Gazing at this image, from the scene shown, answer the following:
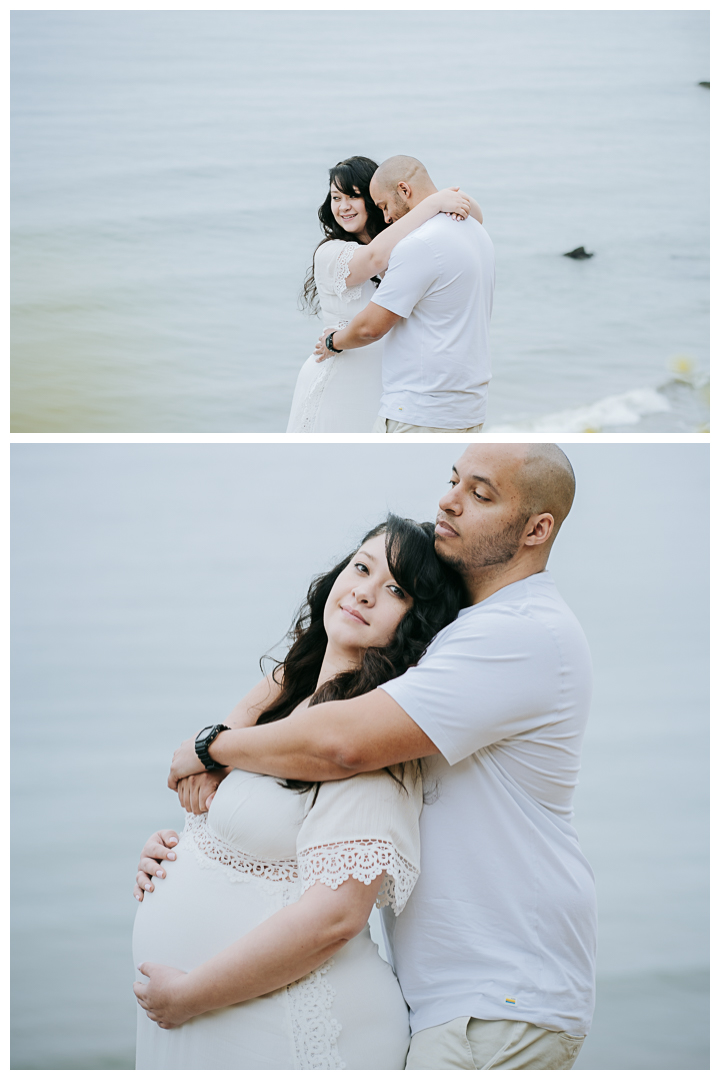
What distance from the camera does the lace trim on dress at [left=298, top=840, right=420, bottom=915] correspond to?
1.70 meters

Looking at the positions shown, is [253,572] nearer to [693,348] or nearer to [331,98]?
[331,98]

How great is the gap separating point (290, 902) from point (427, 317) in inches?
65.5

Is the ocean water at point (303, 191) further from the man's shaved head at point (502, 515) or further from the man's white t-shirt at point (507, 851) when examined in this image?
the man's white t-shirt at point (507, 851)

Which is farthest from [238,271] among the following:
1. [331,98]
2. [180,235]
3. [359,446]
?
[359,446]

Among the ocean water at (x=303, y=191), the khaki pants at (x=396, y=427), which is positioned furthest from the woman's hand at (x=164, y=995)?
the ocean water at (x=303, y=191)

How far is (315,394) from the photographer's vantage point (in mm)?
3061

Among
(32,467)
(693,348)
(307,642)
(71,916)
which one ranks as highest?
(693,348)

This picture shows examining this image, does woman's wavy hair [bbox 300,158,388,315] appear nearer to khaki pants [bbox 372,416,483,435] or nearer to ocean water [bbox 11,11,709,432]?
khaki pants [bbox 372,416,483,435]

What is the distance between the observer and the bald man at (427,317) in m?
2.67

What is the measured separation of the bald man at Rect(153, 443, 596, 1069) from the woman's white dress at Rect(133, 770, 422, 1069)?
0.06 meters

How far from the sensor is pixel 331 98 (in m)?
5.62

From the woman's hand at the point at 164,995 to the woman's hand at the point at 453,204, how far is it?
2071 mm

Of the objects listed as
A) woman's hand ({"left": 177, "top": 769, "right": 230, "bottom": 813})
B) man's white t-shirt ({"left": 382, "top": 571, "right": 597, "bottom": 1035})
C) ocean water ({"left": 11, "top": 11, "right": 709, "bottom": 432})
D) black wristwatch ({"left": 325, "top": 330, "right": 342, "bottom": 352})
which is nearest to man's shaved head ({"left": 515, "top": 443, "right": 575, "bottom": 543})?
man's white t-shirt ({"left": 382, "top": 571, "right": 597, "bottom": 1035})

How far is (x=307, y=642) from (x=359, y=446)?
54.7 inches
